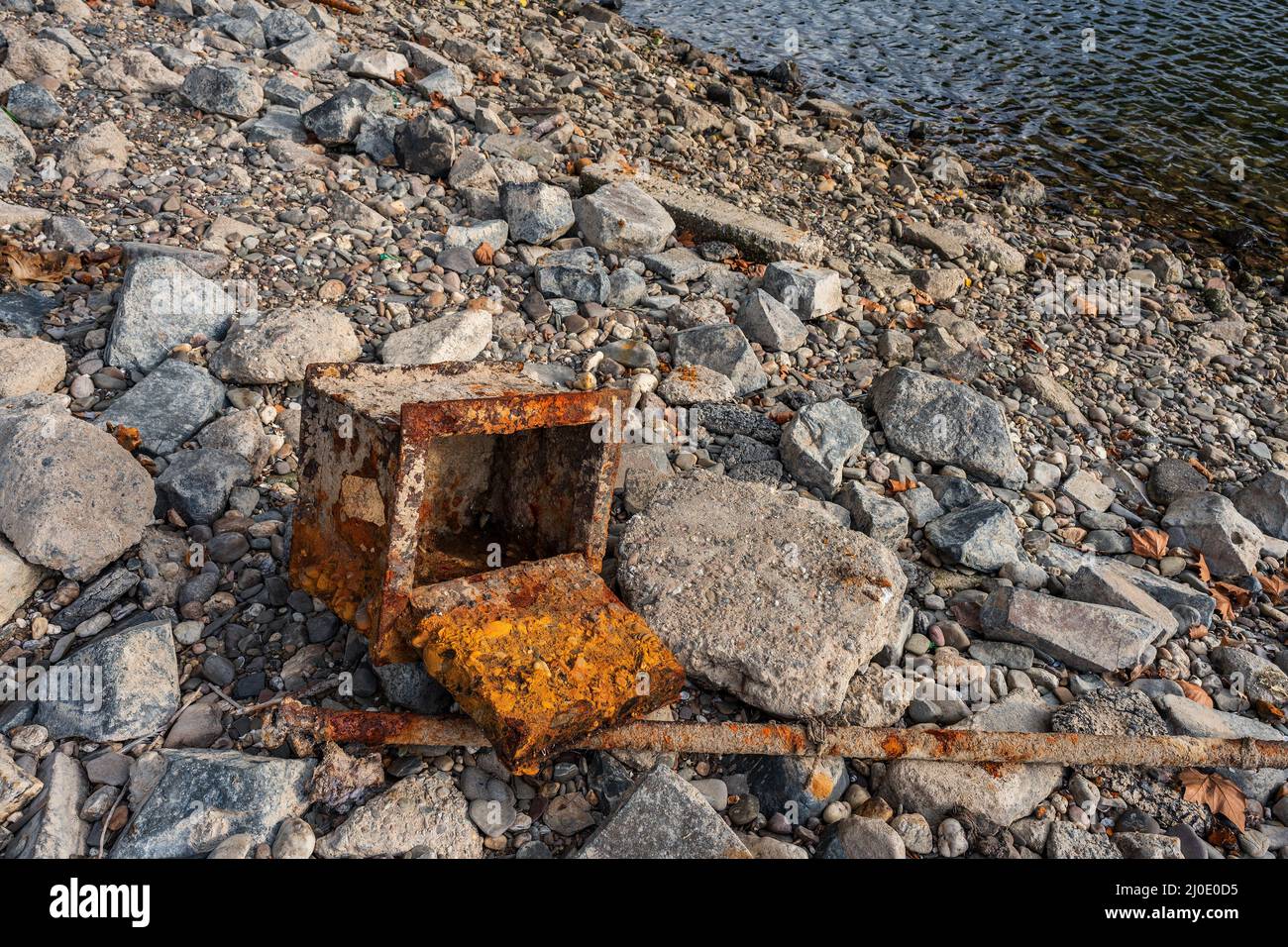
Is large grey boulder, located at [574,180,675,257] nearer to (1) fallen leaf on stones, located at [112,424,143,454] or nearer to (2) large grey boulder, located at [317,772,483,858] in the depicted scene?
(1) fallen leaf on stones, located at [112,424,143,454]

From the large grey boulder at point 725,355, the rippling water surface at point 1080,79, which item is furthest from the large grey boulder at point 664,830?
the rippling water surface at point 1080,79

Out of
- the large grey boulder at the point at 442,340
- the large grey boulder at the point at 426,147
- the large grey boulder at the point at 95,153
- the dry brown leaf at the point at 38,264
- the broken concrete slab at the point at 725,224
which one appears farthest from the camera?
the broken concrete slab at the point at 725,224

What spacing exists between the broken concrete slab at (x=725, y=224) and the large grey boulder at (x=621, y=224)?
39cm

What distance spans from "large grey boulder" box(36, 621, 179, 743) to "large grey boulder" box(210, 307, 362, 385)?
5.12 feet

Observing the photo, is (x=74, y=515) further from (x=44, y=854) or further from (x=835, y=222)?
(x=835, y=222)

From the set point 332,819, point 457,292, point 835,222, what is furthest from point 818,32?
point 332,819

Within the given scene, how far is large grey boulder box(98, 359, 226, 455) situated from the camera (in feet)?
12.6

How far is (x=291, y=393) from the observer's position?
424 centimetres

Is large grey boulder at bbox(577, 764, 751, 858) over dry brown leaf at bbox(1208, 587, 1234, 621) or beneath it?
beneath

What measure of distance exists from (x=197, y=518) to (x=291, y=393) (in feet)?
2.92

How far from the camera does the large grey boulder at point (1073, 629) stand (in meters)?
3.54

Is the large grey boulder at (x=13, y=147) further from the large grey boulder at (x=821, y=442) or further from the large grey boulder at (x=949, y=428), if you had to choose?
the large grey boulder at (x=949, y=428)

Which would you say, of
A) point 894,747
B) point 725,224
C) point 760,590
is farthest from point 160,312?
point 894,747

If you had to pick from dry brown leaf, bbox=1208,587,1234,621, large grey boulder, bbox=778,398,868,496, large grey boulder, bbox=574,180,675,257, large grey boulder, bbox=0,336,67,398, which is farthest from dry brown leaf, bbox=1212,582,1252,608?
large grey boulder, bbox=0,336,67,398
